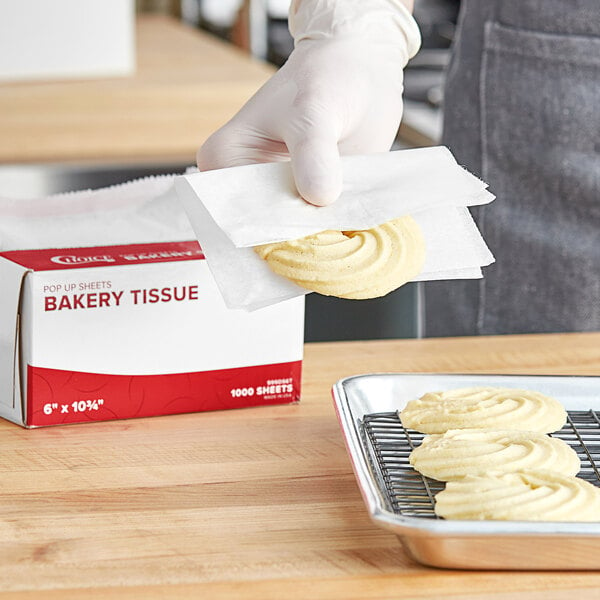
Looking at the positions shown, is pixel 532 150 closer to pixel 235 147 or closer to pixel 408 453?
pixel 235 147

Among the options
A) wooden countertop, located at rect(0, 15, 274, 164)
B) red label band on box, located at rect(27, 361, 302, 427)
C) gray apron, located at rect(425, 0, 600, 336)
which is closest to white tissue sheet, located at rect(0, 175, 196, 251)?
red label band on box, located at rect(27, 361, 302, 427)

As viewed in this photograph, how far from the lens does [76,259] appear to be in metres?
0.92

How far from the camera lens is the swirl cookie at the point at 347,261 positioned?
0.85 metres

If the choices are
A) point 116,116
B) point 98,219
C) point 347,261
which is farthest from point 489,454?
point 116,116

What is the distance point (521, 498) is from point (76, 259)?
439mm

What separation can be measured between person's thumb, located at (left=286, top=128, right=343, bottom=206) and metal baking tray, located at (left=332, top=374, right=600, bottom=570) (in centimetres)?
17

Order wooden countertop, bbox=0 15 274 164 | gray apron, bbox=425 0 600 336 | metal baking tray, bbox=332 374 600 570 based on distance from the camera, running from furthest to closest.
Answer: wooden countertop, bbox=0 15 274 164, gray apron, bbox=425 0 600 336, metal baking tray, bbox=332 374 600 570

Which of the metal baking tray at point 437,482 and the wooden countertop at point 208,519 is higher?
the metal baking tray at point 437,482

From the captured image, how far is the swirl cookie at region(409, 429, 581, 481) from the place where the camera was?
76 centimetres

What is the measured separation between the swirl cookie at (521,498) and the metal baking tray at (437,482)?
24 millimetres

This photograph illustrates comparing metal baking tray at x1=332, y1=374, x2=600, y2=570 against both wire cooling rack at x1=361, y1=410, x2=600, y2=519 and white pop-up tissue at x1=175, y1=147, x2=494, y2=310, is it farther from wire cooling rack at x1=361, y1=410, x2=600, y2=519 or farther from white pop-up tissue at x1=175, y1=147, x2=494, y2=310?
white pop-up tissue at x1=175, y1=147, x2=494, y2=310

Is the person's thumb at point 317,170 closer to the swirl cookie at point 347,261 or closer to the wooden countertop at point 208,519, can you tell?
the swirl cookie at point 347,261

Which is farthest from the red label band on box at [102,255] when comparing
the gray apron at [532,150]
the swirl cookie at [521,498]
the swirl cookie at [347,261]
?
the gray apron at [532,150]

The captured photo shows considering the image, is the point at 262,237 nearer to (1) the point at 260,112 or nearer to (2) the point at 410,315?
(1) the point at 260,112
